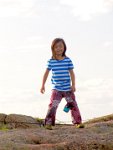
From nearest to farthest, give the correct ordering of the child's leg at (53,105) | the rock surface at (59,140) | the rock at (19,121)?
the rock surface at (59,140), the child's leg at (53,105), the rock at (19,121)

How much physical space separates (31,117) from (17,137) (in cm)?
792

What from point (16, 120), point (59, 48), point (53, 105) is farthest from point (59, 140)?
point (16, 120)

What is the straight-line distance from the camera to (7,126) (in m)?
16.0

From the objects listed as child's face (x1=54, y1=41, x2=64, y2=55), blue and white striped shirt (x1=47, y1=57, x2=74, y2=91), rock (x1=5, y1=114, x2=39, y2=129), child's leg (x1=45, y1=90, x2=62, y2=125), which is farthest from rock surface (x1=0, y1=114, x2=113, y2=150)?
rock (x1=5, y1=114, x2=39, y2=129)

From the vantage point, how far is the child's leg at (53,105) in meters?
13.4

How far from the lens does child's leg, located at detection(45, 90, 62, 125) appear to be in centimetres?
1338

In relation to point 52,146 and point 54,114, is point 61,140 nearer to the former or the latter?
point 52,146

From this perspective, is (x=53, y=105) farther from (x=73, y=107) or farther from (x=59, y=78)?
(x=59, y=78)

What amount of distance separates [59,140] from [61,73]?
352cm

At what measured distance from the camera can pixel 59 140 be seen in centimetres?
1011

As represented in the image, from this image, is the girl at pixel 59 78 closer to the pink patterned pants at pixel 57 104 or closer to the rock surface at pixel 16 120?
the pink patterned pants at pixel 57 104

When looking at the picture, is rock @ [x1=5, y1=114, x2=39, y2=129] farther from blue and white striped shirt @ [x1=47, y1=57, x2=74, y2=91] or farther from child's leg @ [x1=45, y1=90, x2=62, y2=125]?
blue and white striped shirt @ [x1=47, y1=57, x2=74, y2=91]

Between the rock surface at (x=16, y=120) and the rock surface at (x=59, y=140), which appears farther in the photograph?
the rock surface at (x=16, y=120)

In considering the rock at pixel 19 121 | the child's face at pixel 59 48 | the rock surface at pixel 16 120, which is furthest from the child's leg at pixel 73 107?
the rock surface at pixel 16 120
